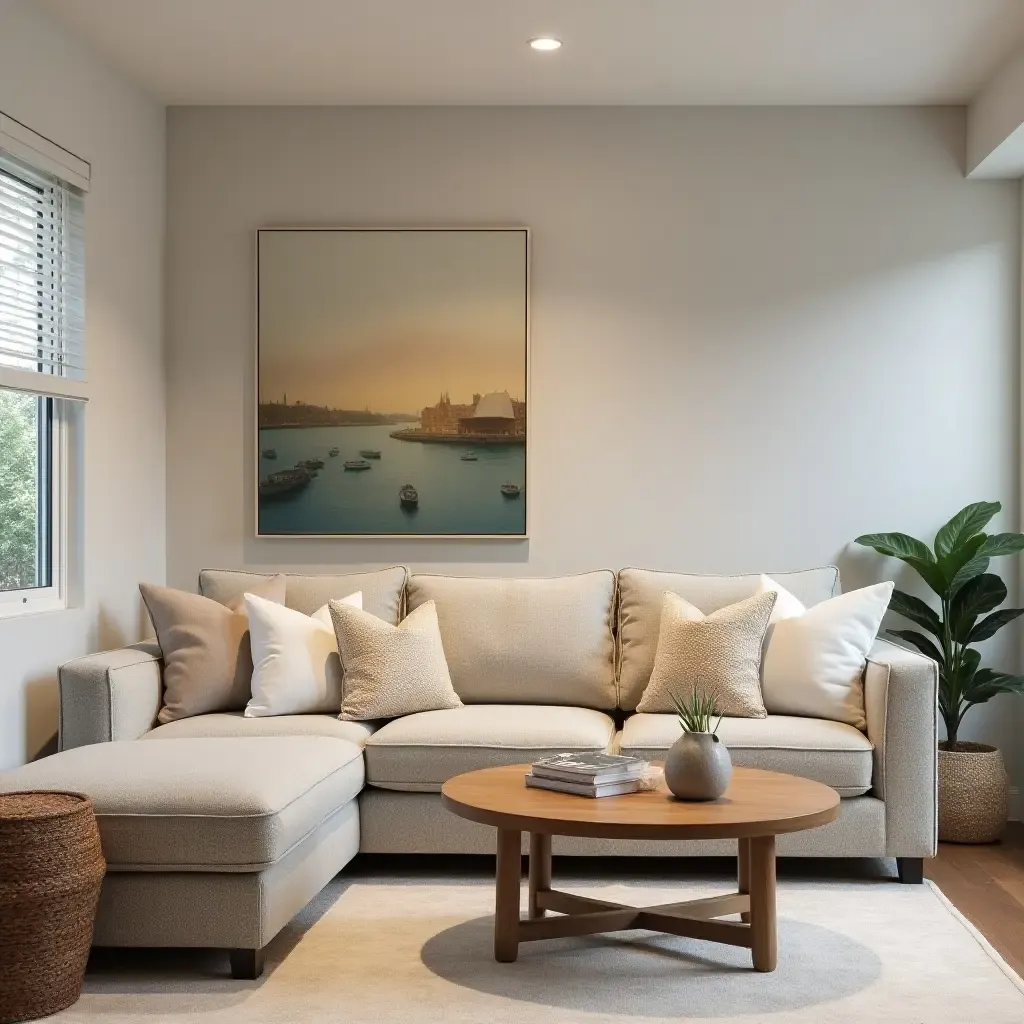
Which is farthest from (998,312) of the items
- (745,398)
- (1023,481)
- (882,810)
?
(882,810)

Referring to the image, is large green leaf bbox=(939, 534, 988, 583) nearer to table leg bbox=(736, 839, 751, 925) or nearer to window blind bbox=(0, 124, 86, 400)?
table leg bbox=(736, 839, 751, 925)

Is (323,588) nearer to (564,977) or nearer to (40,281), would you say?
(40,281)

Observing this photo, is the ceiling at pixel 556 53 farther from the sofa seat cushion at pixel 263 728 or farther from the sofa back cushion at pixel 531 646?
the sofa seat cushion at pixel 263 728

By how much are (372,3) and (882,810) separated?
300 centimetres

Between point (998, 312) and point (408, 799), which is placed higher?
point (998, 312)

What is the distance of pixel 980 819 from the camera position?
4613 mm

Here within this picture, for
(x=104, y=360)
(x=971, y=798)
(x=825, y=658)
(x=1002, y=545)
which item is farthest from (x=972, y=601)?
(x=104, y=360)

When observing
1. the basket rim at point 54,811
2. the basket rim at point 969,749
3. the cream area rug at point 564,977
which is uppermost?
the basket rim at point 54,811

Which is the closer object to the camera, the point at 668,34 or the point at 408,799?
the point at 408,799

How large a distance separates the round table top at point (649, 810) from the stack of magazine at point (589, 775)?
1.1 inches

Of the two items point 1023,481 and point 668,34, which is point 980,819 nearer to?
point 1023,481

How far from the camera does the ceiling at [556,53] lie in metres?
4.14

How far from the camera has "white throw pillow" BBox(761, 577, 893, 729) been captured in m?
4.20

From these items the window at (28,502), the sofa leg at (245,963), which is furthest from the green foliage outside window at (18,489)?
the sofa leg at (245,963)
